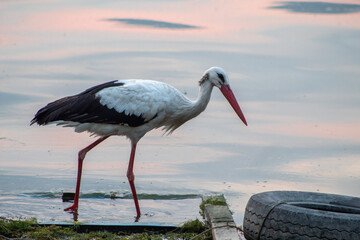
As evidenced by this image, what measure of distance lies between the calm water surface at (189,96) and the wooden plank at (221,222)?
896mm

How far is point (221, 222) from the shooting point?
22.0 ft

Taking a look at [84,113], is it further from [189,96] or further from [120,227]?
[189,96]

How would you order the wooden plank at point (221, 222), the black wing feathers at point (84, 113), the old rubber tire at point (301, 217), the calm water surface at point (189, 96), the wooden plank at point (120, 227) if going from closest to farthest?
the old rubber tire at point (301, 217) → the wooden plank at point (221, 222) → the wooden plank at point (120, 227) → the black wing feathers at point (84, 113) → the calm water surface at point (189, 96)

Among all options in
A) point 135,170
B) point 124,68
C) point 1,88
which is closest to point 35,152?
point 135,170

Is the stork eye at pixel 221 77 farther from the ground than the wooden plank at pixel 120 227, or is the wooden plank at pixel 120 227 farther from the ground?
the stork eye at pixel 221 77

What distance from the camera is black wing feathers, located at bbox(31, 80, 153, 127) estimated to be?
8.74 metres

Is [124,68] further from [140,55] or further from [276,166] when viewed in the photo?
[276,166]

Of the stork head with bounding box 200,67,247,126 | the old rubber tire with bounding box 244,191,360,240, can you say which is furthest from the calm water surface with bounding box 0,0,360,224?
the old rubber tire with bounding box 244,191,360,240

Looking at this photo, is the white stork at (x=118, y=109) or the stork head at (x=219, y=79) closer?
the white stork at (x=118, y=109)

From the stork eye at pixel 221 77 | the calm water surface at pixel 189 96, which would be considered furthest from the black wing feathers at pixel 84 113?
the stork eye at pixel 221 77

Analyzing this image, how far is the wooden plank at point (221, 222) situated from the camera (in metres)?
6.38

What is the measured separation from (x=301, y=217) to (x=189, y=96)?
7.32m

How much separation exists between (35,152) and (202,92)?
8.94ft

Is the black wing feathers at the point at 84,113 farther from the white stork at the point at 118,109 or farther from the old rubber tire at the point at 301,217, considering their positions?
the old rubber tire at the point at 301,217
